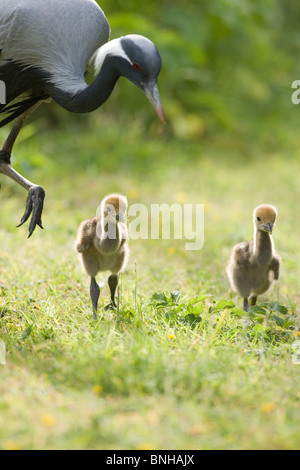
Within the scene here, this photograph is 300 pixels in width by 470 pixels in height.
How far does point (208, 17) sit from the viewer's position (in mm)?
10602

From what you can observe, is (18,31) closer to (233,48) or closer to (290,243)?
(290,243)

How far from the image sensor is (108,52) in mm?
4125

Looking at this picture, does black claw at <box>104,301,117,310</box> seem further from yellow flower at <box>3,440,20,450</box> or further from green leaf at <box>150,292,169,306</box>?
yellow flower at <box>3,440,20,450</box>

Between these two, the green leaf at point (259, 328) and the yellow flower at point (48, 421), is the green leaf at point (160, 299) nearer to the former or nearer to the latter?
the green leaf at point (259, 328)

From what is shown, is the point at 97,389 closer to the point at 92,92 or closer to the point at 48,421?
the point at 48,421

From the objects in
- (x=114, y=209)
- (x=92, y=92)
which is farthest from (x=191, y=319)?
(x=92, y=92)

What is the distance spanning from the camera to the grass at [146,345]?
2.84 meters

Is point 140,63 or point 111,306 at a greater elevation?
point 140,63

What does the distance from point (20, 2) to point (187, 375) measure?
2628 mm

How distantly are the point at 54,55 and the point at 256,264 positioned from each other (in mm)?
1941

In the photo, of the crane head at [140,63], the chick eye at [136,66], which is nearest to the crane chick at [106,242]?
the crane head at [140,63]

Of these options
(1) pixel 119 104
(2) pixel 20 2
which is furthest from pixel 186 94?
(2) pixel 20 2

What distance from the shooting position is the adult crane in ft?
13.6

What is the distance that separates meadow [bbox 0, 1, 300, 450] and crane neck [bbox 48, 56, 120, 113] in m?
1.27
